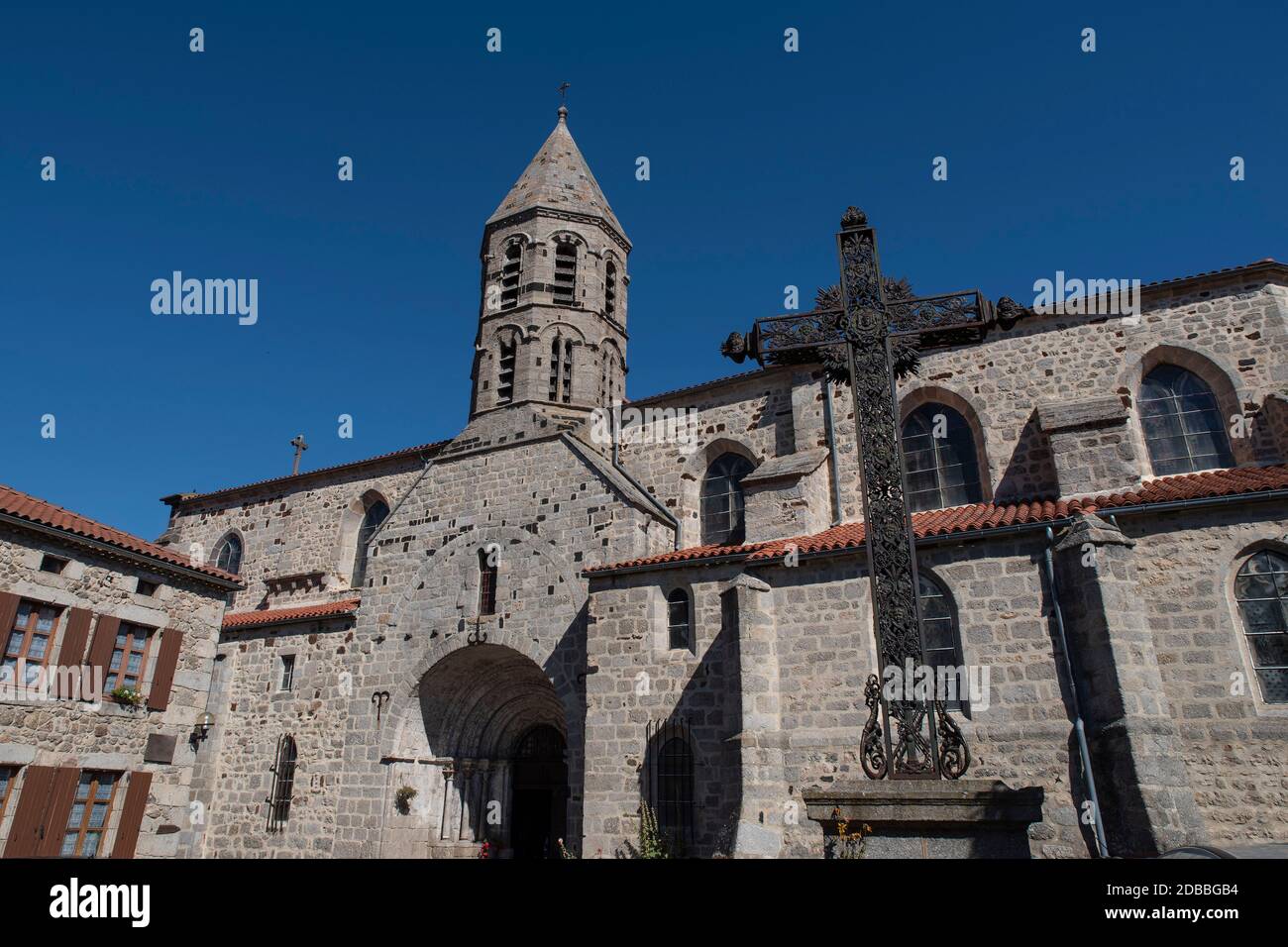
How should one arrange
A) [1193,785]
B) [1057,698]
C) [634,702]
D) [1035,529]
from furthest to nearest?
[634,702] < [1035,529] < [1057,698] < [1193,785]

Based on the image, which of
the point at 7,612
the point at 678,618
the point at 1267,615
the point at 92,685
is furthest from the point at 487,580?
the point at 1267,615

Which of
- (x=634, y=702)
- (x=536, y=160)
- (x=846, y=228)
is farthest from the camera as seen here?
(x=536, y=160)

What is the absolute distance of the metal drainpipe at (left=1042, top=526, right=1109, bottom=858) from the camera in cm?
960

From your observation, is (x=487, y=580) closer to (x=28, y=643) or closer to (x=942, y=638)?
(x=28, y=643)

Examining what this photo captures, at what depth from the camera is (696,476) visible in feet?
59.0

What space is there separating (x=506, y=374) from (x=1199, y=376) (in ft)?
49.3

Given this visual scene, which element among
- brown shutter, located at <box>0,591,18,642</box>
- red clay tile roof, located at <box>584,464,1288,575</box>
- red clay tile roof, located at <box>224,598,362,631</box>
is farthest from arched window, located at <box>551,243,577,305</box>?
brown shutter, located at <box>0,591,18,642</box>

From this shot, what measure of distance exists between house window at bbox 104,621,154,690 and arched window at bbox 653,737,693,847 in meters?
9.33

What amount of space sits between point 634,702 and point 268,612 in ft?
39.5

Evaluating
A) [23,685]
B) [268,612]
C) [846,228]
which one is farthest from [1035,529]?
[268,612]

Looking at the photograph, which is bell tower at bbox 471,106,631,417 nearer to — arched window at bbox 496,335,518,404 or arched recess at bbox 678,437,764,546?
arched window at bbox 496,335,518,404

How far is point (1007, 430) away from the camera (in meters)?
15.2
